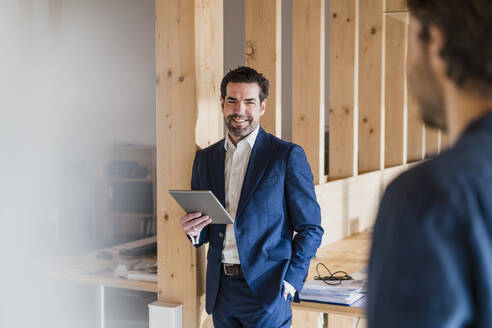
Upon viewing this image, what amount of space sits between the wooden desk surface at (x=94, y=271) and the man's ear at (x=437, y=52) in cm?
220

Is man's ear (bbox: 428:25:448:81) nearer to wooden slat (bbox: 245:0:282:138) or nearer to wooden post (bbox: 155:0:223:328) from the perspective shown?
wooden post (bbox: 155:0:223:328)

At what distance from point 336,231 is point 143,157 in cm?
458

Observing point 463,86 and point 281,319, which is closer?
point 463,86

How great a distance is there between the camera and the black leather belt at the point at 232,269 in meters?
2.20

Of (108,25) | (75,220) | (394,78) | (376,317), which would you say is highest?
(108,25)

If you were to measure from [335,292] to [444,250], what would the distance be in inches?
73.2

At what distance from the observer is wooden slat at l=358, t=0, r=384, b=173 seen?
4.98 metres

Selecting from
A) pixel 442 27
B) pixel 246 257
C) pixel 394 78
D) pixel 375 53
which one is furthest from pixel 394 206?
pixel 394 78

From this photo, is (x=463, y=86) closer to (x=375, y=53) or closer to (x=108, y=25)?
(x=375, y=53)

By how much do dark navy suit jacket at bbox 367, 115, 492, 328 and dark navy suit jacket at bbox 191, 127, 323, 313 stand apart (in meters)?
1.46

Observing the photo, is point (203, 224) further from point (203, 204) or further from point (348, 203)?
point (348, 203)

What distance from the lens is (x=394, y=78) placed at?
239 inches

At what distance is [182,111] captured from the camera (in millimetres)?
2535

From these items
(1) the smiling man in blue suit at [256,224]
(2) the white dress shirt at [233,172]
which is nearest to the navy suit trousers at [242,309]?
(1) the smiling man in blue suit at [256,224]
